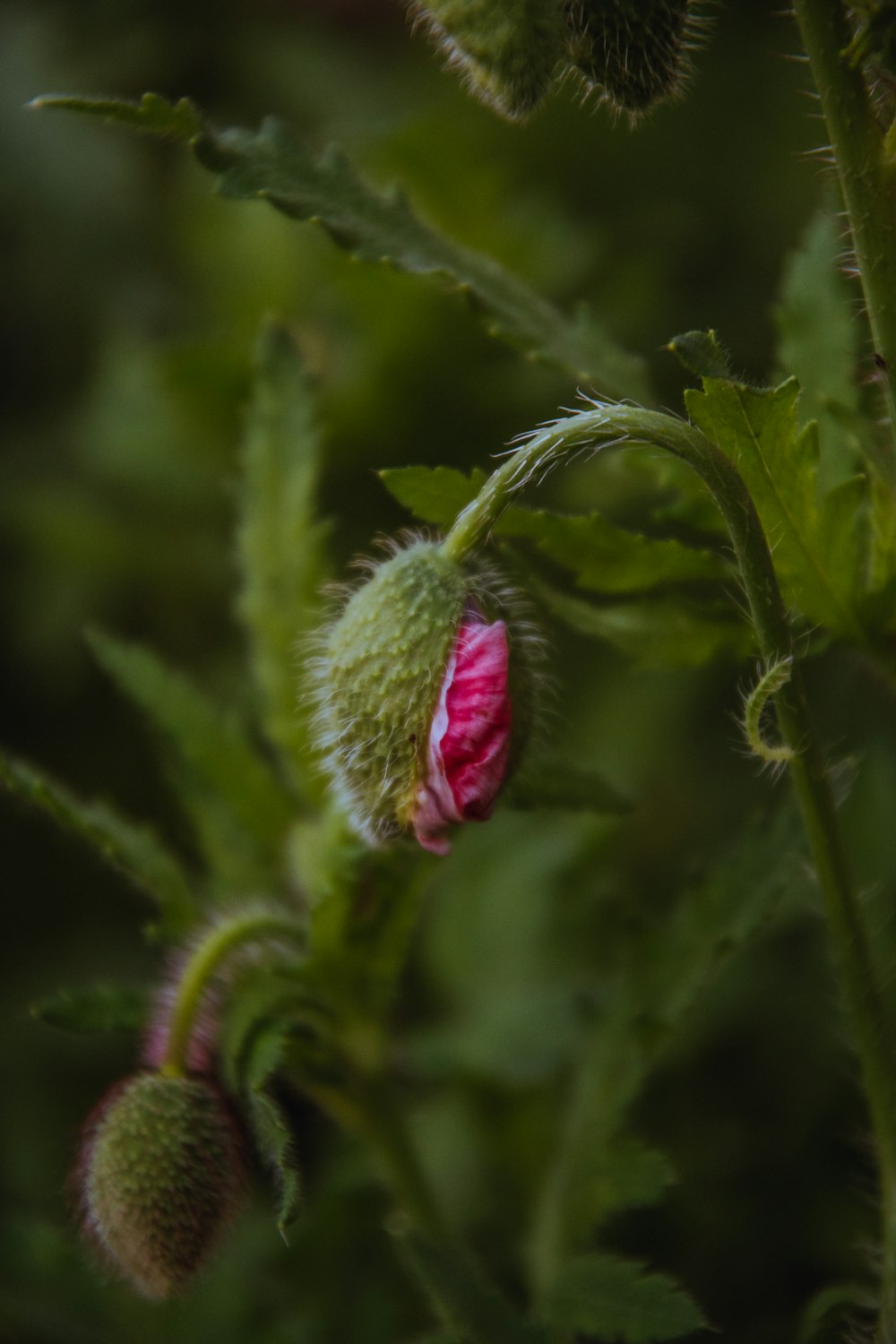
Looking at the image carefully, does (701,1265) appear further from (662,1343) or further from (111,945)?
(111,945)

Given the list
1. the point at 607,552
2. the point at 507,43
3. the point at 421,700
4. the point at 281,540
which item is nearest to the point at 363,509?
the point at 281,540

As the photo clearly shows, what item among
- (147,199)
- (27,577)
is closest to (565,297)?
(147,199)

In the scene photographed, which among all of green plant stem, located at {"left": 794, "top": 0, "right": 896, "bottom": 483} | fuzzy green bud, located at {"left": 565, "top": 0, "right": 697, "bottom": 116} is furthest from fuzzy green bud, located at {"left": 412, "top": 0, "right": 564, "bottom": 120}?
green plant stem, located at {"left": 794, "top": 0, "right": 896, "bottom": 483}

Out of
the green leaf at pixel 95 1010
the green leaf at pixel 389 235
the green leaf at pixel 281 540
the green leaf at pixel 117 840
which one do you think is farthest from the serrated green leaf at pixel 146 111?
the green leaf at pixel 95 1010

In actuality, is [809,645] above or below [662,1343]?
above

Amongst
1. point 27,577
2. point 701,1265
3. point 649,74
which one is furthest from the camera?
point 27,577

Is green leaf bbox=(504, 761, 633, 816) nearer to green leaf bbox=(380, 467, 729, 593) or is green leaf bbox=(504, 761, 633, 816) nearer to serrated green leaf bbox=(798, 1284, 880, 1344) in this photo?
green leaf bbox=(380, 467, 729, 593)
